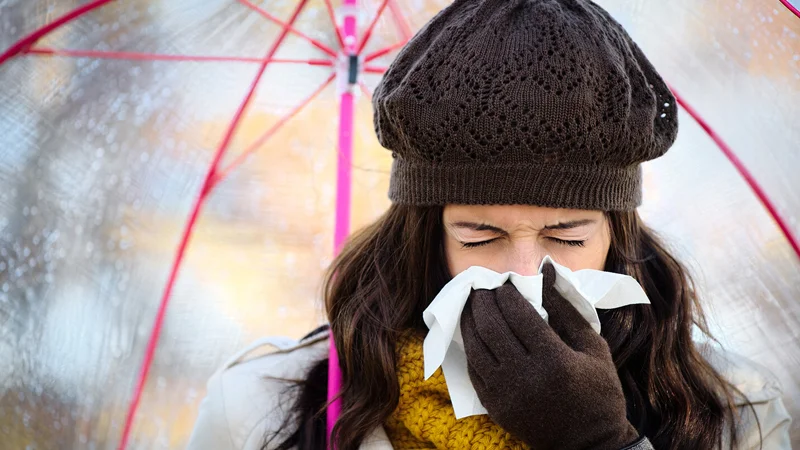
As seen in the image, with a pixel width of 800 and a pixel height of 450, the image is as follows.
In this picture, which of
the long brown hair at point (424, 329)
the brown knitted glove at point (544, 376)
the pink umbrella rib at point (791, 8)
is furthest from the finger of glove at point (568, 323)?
the pink umbrella rib at point (791, 8)

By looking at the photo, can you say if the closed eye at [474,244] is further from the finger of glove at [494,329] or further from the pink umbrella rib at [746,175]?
the pink umbrella rib at [746,175]

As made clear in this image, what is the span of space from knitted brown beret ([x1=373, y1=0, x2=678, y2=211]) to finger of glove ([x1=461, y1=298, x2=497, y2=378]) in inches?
11.4

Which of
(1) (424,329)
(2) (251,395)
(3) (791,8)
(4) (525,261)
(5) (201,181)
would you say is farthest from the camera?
(5) (201,181)

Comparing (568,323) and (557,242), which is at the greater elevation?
(557,242)

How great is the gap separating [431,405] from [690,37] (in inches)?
46.8

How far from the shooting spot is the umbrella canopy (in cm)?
244

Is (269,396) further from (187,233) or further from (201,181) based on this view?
(201,181)

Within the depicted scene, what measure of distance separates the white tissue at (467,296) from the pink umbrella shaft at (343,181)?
14.5 inches

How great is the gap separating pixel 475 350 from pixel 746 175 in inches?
38.6

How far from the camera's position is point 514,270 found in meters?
2.13

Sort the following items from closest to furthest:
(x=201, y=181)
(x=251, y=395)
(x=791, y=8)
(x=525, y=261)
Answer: (x=525, y=261) < (x=791, y=8) < (x=251, y=395) < (x=201, y=181)

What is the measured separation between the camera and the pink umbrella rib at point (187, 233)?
8.47ft

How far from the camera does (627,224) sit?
233 cm

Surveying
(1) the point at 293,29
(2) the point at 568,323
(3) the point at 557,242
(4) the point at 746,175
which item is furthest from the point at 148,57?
(4) the point at 746,175
